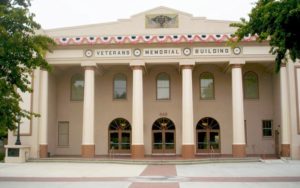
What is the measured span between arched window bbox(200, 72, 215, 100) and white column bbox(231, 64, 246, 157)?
4.12 meters

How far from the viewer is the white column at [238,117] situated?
2872cm

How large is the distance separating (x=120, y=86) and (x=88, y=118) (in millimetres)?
5391

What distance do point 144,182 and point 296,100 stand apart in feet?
52.8

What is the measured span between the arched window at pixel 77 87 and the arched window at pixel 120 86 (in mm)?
2815

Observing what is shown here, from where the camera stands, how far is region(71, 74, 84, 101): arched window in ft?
112

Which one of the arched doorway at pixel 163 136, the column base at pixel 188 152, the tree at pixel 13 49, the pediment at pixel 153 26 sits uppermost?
the pediment at pixel 153 26

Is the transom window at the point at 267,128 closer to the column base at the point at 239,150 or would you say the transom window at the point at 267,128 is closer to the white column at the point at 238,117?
the white column at the point at 238,117

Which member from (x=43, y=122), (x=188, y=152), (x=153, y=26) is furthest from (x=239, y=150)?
(x=43, y=122)

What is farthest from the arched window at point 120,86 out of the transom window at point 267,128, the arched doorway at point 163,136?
the transom window at point 267,128

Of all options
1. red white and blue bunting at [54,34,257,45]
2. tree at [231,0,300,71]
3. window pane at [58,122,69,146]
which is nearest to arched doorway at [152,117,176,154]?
window pane at [58,122,69,146]

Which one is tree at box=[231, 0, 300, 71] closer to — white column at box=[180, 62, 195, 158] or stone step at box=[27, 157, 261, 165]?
stone step at box=[27, 157, 261, 165]

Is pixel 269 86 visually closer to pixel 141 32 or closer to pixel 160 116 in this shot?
pixel 160 116

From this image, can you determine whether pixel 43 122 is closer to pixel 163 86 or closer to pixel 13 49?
pixel 163 86

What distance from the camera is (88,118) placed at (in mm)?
29625
